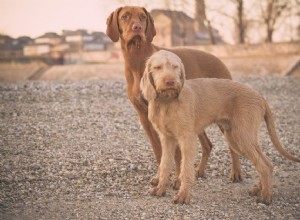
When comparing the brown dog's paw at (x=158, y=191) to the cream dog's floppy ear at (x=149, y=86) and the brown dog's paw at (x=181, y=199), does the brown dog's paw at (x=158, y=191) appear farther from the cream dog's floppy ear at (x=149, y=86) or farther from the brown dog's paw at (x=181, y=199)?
the cream dog's floppy ear at (x=149, y=86)

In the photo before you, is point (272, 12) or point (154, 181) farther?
point (272, 12)

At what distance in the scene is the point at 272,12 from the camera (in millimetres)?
31016

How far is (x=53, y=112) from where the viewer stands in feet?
40.5

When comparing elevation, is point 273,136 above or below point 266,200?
above

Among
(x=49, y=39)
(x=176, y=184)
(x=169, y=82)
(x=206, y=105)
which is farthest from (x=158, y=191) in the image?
(x=49, y=39)

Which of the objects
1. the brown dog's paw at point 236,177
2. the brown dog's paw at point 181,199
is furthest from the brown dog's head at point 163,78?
the brown dog's paw at point 236,177

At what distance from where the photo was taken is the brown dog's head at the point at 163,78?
5023mm

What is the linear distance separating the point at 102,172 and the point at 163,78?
234 cm

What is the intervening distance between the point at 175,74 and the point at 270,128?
166 cm

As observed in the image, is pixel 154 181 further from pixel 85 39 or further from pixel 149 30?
pixel 85 39

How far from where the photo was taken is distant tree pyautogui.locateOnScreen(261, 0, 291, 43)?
3050 cm

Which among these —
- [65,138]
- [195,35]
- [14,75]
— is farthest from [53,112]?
[195,35]

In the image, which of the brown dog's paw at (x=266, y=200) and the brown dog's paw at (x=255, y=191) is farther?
the brown dog's paw at (x=255, y=191)

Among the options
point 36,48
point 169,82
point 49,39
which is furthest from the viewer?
point 49,39
